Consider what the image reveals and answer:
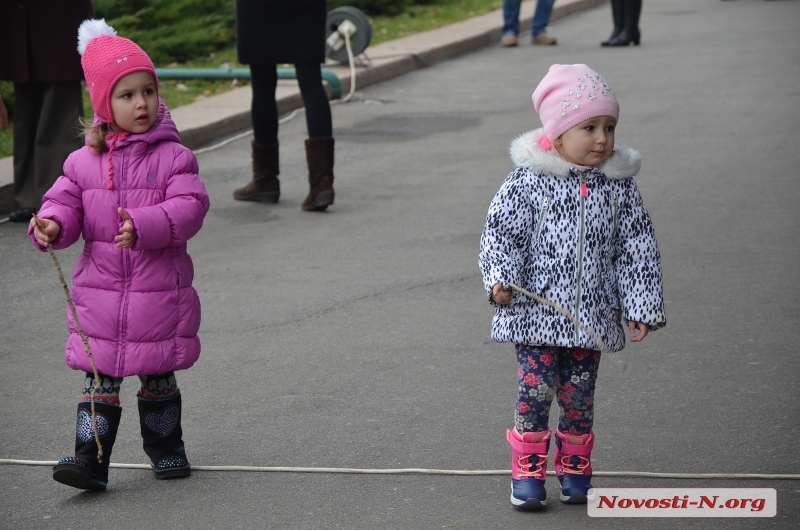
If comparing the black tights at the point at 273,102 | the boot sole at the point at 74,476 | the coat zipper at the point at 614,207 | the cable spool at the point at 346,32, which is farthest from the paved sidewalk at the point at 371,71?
the coat zipper at the point at 614,207

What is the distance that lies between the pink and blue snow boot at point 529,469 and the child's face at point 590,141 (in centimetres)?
80

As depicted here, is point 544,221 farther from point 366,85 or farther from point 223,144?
point 366,85

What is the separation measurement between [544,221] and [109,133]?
4.36ft

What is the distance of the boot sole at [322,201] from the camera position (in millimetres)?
7434

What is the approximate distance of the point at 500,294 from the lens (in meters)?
3.43

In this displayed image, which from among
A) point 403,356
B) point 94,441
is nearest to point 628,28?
point 403,356

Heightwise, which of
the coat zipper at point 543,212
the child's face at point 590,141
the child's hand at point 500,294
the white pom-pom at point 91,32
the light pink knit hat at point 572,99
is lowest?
the child's hand at point 500,294

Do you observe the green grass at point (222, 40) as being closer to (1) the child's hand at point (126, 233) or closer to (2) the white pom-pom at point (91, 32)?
(2) the white pom-pom at point (91, 32)

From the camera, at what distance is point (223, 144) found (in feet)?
32.2

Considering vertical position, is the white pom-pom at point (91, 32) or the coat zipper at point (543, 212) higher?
the white pom-pom at point (91, 32)

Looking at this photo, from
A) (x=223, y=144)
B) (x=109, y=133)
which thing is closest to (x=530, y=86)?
(x=223, y=144)

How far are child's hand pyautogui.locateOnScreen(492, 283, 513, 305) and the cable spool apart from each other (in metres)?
9.35

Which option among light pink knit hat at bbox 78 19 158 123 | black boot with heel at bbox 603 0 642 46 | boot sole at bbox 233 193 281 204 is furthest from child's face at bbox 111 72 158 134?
black boot with heel at bbox 603 0 642 46

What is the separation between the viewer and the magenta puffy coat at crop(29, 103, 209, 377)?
367 centimetres
